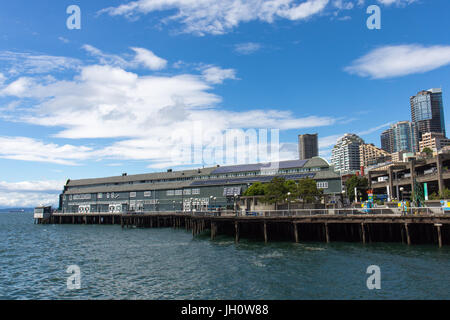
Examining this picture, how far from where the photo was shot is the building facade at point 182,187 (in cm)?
9650

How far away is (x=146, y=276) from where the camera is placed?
31688 mm

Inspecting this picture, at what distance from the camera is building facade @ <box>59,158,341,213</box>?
96.5m

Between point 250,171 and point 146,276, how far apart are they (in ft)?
248

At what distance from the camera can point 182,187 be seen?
112688 millimetres

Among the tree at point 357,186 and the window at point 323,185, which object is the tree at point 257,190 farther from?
the tree at point 357,186

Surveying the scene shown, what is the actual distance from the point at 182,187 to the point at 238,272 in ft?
271

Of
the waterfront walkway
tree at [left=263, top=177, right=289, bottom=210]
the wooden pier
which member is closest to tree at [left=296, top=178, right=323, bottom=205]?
tree at [left=263, top=177, right=289, bottom=210]

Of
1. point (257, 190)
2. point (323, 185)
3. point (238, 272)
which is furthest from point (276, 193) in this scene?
point (238, 272)

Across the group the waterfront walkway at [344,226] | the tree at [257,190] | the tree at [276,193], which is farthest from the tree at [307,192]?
the tree at [257,190]

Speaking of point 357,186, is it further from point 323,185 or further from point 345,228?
point 345,228

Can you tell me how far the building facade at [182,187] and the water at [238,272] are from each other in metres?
40.2
